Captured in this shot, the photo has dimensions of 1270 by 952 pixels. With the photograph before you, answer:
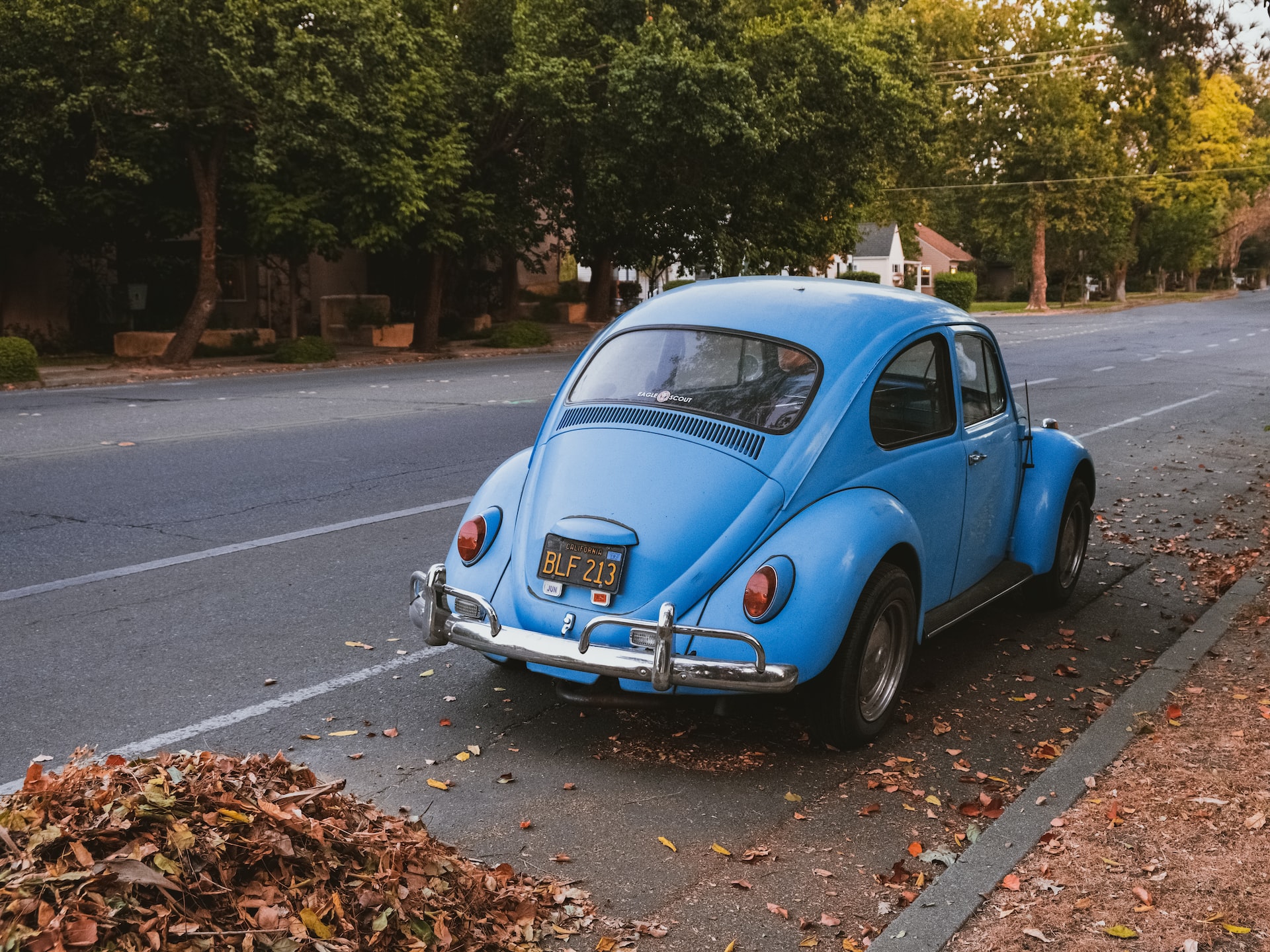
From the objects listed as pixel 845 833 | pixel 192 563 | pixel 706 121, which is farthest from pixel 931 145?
pixel 845 833

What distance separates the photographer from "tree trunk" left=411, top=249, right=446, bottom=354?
30047 millimetres

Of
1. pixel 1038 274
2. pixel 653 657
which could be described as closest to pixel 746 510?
pixel 653 657

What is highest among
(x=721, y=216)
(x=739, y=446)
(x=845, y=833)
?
(x=721, y=216)

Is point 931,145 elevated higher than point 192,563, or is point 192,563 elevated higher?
point 931,145

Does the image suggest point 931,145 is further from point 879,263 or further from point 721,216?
point 879,263

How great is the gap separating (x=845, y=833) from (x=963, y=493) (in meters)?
2.11

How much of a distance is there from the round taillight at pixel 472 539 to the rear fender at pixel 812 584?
109 centimetres

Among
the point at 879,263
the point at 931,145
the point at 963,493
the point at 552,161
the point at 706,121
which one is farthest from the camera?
the point at 879,263

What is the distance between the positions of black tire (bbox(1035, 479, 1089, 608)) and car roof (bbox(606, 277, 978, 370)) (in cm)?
159

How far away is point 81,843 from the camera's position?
2.96 meters

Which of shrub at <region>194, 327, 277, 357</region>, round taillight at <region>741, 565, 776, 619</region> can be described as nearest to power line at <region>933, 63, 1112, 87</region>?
shrub at <region>194, 327, 277, 357</region>

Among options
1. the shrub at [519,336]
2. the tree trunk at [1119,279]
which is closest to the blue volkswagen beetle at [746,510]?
the shrub at [519,336]

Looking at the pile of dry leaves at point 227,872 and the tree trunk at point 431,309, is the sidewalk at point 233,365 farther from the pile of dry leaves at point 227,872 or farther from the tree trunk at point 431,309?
the pile of dry leaves at point 227,872

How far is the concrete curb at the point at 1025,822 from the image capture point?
3.60 m
